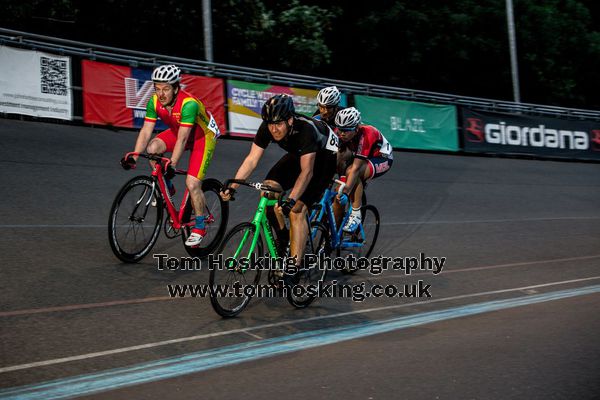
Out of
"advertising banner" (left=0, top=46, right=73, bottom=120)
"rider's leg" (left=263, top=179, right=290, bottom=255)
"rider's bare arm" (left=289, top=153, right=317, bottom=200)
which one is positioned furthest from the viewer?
"advertising banner" (left=0, top=46, right=73, bottom=120)

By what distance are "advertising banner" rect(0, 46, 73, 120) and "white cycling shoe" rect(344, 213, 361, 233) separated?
7.96 meters

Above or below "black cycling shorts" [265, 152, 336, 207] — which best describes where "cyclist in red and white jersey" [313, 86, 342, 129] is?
above

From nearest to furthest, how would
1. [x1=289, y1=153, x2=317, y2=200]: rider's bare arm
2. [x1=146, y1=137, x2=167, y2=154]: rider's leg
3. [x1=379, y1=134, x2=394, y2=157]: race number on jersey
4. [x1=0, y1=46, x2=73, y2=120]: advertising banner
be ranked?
[x1=289, y1=153, x2=317, y2=200]: rider's bare arm < [x1=146, y1=137, x2=167, y2=154]: rider's leg < [x1=379, y1=134, x2=394, y2=157]: race number on jersey < [x1=0, y1=46, x2=73, y2=120]: advertising banner

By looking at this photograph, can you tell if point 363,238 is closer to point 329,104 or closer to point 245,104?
point 329,104

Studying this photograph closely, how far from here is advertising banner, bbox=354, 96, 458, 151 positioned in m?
20.4

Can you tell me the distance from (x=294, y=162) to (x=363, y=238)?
220 cm

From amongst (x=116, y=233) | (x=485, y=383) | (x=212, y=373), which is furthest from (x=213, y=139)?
(x=485, y=383)

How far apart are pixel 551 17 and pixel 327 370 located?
123ft

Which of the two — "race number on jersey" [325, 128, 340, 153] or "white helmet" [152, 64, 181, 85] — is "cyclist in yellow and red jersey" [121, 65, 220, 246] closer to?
"white helmet" [152, 64, 181, 85]

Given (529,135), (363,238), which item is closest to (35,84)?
(363,238)

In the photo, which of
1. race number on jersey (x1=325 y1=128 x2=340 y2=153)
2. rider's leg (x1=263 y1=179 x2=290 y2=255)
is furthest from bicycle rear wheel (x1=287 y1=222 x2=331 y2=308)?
race number on jersey (x1=325 y1=128 x2=340 y2=153)

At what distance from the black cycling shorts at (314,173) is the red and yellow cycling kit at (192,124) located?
3.88 feet

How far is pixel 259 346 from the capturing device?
5.32 m

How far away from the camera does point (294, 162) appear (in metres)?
6.57
